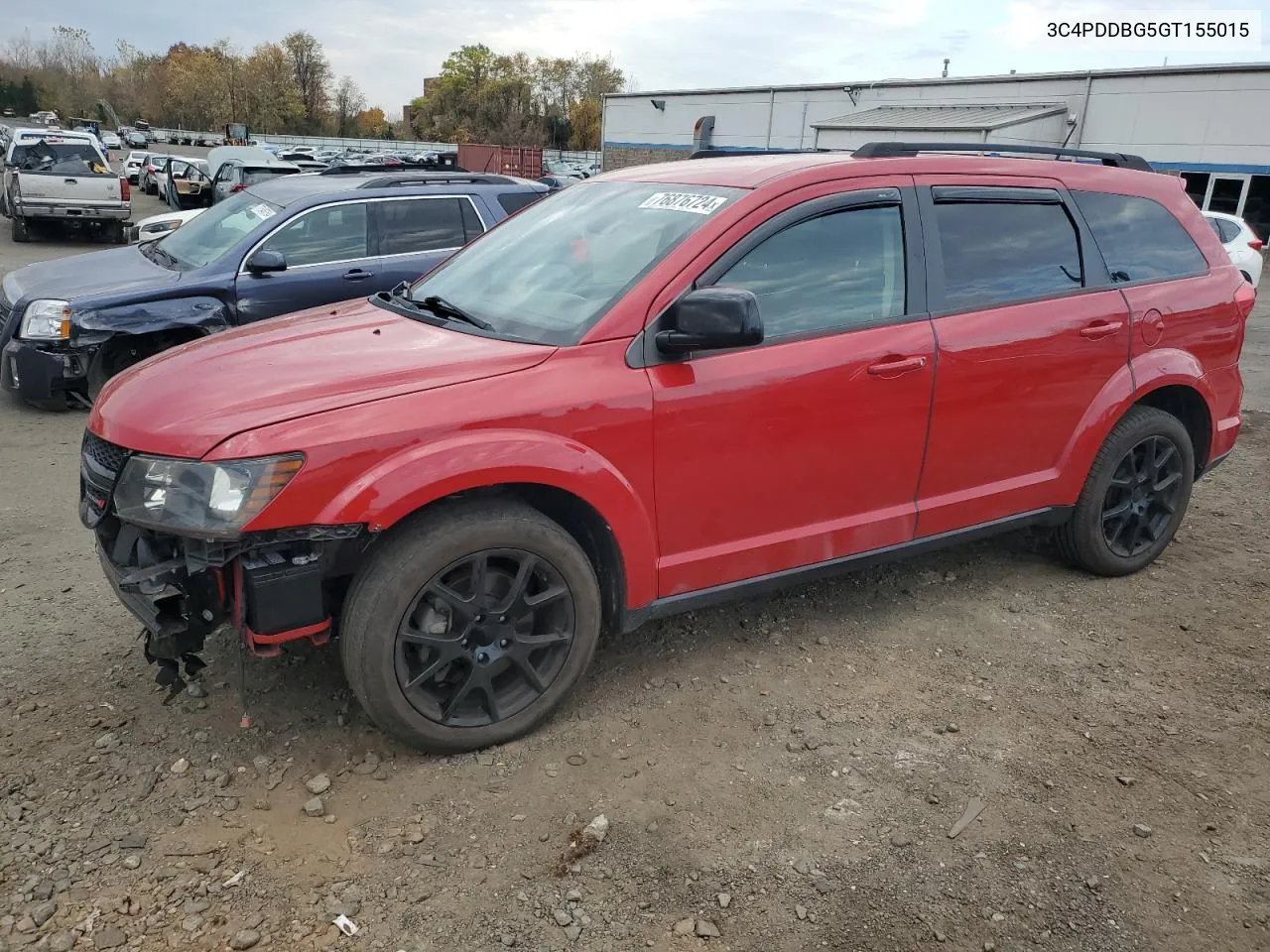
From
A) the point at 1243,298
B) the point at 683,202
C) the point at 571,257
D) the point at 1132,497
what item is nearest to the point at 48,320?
the point at 571,257

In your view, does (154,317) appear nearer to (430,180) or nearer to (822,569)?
(430,180)

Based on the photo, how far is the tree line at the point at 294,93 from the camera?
86500 mm

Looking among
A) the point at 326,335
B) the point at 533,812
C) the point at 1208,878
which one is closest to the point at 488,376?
the point at 326,335

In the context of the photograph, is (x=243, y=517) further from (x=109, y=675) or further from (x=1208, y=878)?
(x=1208, y=878)

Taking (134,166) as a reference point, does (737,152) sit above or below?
above

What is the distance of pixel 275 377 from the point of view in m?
2.88

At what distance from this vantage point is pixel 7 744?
3049mm

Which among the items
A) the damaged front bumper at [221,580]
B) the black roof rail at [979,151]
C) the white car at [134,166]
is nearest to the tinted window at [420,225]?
the black roof rail at [979,151]

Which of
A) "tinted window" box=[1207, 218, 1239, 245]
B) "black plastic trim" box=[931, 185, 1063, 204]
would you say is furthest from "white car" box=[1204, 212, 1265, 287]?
"black plastic trim" box=[931, 185, 1063, 204]

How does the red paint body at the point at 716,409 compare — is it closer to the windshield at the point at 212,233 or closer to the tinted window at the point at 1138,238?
the tinted window at the point at 1138,238

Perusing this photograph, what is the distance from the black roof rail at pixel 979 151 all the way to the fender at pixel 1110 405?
36.9 inches

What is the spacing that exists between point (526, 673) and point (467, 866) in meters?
0.65

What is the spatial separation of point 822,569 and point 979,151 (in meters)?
2.36

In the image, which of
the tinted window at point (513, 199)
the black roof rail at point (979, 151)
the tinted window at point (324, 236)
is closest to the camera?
the black roof rail at point (979, 151)
